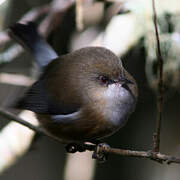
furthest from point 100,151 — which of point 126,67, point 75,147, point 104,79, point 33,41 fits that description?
point 126,67

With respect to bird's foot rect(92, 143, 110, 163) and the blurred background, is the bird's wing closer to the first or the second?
bird's foot rect(92, 143, 110, 163)

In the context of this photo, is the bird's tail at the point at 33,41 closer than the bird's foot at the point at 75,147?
No

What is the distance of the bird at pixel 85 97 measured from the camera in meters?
2.77

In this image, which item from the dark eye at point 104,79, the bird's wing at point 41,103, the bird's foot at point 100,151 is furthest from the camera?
the bird's wing at point 41,103

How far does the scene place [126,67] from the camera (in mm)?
3908

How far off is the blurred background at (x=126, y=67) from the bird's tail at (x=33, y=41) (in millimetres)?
211

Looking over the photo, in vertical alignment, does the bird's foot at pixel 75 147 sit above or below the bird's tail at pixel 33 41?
below

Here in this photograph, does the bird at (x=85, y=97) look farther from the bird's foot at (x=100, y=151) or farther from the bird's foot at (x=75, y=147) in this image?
the bird's foot at (x=100, y=151)

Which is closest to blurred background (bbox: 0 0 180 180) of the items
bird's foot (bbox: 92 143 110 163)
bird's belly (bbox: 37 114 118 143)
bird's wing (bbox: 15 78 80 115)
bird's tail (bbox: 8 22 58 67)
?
bird's tail (bbox: 8 22 58 67)

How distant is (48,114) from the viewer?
2963 millimetres

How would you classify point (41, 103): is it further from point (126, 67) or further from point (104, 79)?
point (126, 67)

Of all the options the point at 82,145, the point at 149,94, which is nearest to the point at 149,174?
the point at 149,94

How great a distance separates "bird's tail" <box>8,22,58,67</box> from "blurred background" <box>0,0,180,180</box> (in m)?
0.21

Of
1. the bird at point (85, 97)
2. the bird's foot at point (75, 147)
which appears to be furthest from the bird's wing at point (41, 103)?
the bird's foot at point (75, 147)
